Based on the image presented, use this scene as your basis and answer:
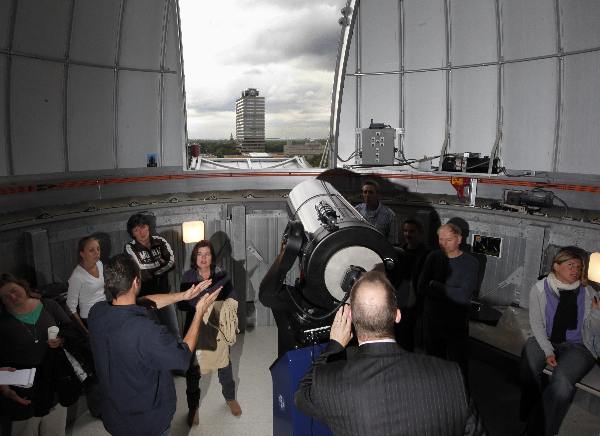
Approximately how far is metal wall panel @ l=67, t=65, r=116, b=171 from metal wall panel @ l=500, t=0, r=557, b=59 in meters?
8.53

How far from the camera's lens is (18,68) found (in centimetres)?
739

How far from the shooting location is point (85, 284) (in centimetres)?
452

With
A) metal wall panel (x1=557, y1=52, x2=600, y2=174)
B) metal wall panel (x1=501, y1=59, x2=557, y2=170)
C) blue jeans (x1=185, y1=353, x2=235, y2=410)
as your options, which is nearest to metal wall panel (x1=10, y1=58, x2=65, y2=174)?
blue jeans (x1=185, y1=353, x2=235, y2=410)

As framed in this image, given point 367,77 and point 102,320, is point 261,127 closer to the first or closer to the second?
point 367,77

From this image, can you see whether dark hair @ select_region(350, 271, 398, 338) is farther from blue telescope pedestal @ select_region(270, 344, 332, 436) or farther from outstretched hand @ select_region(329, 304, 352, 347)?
blue telescope pedestal @ select_region(270, 344, 332, 436)

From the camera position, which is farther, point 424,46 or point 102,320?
point 424,46

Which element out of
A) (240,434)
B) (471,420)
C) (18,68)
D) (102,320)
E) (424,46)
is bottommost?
(240,434)

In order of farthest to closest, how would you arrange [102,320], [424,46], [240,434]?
[424,46]
[240,434]
[102,320]

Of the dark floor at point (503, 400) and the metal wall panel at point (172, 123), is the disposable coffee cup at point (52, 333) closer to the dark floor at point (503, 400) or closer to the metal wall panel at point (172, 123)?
the dark floor at point (503, 400)

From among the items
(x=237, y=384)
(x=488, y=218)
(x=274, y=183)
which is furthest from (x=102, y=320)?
(x=274, y=183)

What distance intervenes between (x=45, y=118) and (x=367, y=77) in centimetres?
718

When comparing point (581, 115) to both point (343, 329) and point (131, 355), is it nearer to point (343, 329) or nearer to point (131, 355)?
point (343, 329)

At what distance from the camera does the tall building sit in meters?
10.1

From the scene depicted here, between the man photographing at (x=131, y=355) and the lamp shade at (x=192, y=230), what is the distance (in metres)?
3.93
